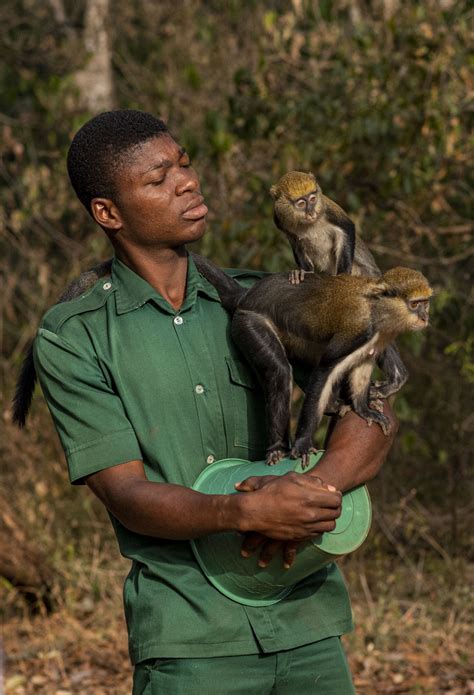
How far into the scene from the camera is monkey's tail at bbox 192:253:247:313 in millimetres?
3086

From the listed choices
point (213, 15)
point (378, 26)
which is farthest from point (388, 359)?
point (213, 15)

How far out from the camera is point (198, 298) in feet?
9.82

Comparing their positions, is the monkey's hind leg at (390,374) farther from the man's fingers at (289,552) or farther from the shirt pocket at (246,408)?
the man's fingers at (289,552)

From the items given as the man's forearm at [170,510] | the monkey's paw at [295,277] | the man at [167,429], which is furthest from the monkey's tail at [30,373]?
the man's forearm at [170,510]

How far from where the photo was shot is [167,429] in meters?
2.78

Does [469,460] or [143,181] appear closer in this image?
[143,181]

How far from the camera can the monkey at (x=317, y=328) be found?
2.92 m

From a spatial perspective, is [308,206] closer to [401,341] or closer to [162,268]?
[162,268]

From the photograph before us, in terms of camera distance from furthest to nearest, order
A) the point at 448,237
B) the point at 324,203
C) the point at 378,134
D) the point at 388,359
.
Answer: the point at 448,237 < the point at 378,134 < the point at 324,203 < the point at 388,359

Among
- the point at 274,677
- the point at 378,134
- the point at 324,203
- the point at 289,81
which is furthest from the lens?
the point at 289,81

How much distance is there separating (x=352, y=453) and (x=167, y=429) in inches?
17.9

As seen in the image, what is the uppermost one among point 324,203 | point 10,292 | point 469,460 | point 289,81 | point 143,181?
point 143,181

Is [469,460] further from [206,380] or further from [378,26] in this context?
[206,380]

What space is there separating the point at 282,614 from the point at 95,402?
0.68 meters
